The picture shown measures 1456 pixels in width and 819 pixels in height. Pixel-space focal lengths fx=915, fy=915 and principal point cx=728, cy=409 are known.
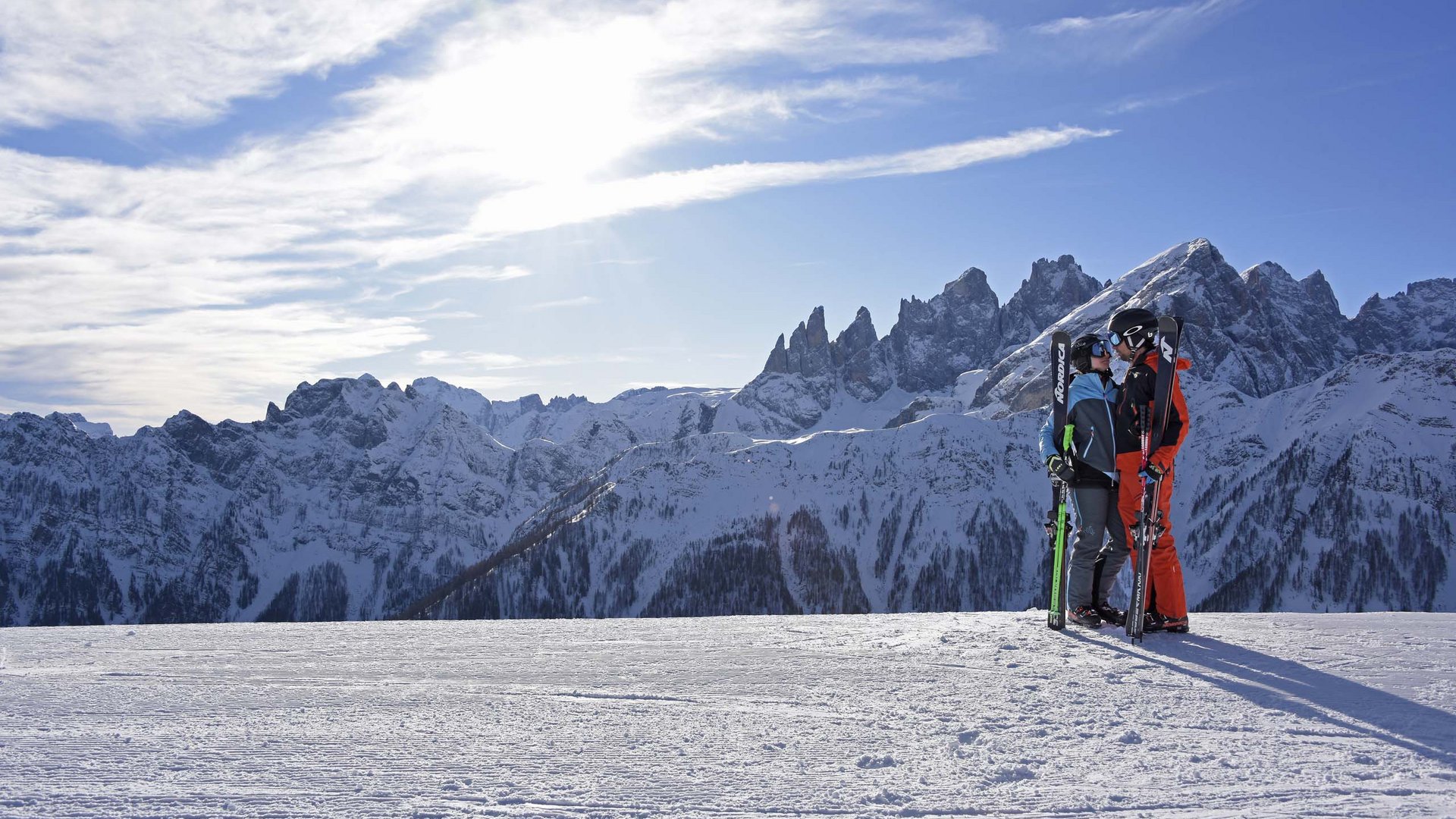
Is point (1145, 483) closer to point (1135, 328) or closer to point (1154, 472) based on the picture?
point (1154, 472)

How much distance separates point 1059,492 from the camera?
9789 mm

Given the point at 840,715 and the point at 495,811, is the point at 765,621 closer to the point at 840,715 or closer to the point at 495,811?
the point at 840,715

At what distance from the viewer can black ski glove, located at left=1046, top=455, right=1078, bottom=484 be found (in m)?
9.03

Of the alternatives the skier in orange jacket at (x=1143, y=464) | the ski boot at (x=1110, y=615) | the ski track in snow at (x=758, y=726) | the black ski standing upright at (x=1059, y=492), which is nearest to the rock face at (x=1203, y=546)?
the black ski standing upright at (x=1059, y=492)

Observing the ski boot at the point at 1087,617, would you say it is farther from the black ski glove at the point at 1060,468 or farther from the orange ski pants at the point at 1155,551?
the black ski glove at the point at 1060,468

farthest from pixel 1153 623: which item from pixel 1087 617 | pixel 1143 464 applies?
pixel 1143 464

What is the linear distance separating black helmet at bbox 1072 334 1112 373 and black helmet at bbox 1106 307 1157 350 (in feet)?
0.59

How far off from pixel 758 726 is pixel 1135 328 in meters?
5.86

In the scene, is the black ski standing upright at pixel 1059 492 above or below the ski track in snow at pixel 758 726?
above

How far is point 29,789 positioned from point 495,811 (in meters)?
2.44

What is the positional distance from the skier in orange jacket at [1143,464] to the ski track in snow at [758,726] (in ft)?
1.59

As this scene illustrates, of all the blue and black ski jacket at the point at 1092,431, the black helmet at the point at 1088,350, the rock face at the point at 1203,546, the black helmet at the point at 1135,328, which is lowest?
the rock face at the point at 1203,546

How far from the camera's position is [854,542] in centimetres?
19612

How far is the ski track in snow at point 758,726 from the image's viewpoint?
4.34m
